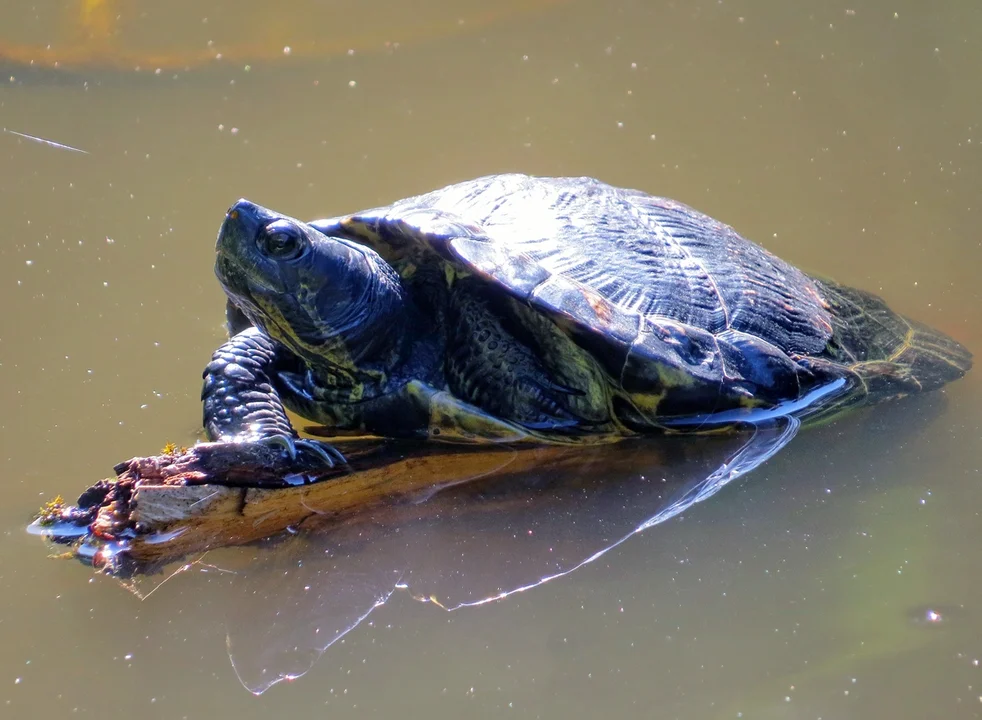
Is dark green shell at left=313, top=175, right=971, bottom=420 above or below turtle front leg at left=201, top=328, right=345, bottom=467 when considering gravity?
above

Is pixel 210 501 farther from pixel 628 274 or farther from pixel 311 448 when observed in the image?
pixel 628 274

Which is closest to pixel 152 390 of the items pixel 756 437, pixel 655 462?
pixel 655 462

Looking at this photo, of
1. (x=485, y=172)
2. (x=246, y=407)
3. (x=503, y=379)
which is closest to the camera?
(x=246, y=407)

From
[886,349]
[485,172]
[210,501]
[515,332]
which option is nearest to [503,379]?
[515,332]

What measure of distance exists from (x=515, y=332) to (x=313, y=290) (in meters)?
0.63

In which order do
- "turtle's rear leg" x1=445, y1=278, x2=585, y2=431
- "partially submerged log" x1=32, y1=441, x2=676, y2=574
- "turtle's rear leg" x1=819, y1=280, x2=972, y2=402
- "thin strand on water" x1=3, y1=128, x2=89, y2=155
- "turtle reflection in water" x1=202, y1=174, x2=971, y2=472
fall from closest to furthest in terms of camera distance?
"partially submerged log" x1=32, y1=441, x2=676, y2=574 < "turtle reflection in water" x1=202, y1=174, x2=971, y2=472 < "turtle's rear leg" x1=445, y1=278, x2=585, y2=431 < "turtle's rear leg" x1=819, y1=280, x2=972, y2=402 < "thin strand on water" x1=3, y1=128, x2=89, y2=155

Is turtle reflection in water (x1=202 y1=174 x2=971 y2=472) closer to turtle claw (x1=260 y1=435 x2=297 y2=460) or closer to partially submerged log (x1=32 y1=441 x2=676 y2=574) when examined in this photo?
turtle claw (x1=260 y1=435 x2=297 y2=460)

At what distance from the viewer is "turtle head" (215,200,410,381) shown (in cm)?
225

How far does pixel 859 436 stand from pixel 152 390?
2447 millimetres

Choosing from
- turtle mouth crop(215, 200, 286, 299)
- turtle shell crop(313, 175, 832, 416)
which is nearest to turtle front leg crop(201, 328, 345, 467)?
turtle mouth crop(215, 200, 286, 299)

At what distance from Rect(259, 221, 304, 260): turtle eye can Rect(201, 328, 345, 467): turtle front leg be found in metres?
0.39

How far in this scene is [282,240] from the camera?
226 cm

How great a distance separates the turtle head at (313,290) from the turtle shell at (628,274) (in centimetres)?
23

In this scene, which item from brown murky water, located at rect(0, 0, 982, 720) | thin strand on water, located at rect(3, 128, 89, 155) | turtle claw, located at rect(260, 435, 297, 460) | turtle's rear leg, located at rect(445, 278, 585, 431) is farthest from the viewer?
thin strand on water, located at rect(3, 128, 89, 155)
